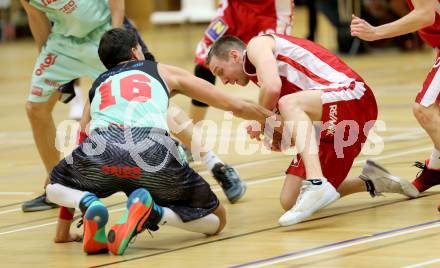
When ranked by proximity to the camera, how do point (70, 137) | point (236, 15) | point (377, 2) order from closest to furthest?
point (236, 15), point (70, 137), point (377, 2)

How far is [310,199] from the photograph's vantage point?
17.0ft

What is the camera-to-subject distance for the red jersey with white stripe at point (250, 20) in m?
7.84

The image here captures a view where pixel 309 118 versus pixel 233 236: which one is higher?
pixel 309 118

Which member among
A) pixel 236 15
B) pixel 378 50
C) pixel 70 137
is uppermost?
pixel 236 15

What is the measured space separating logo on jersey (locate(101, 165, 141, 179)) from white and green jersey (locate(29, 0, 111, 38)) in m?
2.01

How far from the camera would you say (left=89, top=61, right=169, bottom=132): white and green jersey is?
16.5 ft

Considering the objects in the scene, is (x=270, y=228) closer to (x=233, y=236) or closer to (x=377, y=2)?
(x=233, y=236)

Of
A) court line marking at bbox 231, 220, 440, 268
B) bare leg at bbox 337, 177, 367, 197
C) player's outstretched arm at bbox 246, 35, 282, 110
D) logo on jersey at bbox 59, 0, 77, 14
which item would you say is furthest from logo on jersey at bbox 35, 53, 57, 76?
court line marking at bbox 231, 220, 440, 268

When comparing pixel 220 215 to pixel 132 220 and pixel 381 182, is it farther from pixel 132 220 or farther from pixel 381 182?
pixel 381 182

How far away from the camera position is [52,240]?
→ 17.5 ft

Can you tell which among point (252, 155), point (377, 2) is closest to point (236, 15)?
point (252, 155)

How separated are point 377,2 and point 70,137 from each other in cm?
836

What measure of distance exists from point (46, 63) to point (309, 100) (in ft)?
6.73

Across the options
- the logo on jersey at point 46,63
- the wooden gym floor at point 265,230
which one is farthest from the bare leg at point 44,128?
the wooden gym floor at point 265,230
